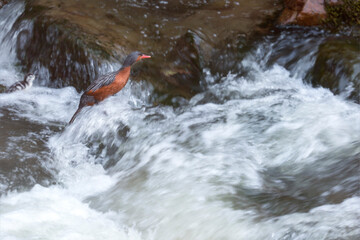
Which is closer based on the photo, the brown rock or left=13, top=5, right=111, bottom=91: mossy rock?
left=13, top=5, right=111, bottom=91: mossy rock

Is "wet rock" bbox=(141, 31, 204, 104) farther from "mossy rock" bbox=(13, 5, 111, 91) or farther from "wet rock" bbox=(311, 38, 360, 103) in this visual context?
"wet rock" bbox=(311, 38, 360, 103)

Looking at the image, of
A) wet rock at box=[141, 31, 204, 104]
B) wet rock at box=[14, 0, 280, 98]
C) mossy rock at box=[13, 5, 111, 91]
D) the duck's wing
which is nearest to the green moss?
wet rock at box=[14, 0, 280, 98]

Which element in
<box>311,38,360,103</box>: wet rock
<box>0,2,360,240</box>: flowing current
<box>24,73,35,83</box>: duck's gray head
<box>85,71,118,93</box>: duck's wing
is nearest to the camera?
<box>0,2,360,240</box>: flowing current

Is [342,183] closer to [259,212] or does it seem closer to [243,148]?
[259,212]

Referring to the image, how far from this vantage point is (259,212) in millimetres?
3475

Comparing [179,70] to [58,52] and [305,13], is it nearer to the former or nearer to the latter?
[58,52]

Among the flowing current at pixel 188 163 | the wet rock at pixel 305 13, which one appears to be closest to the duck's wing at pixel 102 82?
the flowing current at pixel 188 163

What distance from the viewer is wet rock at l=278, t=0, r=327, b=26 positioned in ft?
23.7

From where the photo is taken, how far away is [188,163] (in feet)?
14.7

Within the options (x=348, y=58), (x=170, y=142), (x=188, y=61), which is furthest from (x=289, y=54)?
(x=170, y=142)

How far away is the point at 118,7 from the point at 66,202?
3890 mm

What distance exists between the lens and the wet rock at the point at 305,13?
7.23 meters

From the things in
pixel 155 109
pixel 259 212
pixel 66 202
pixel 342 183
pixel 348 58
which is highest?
pixel 348 58

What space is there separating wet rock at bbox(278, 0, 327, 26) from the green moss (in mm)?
100
